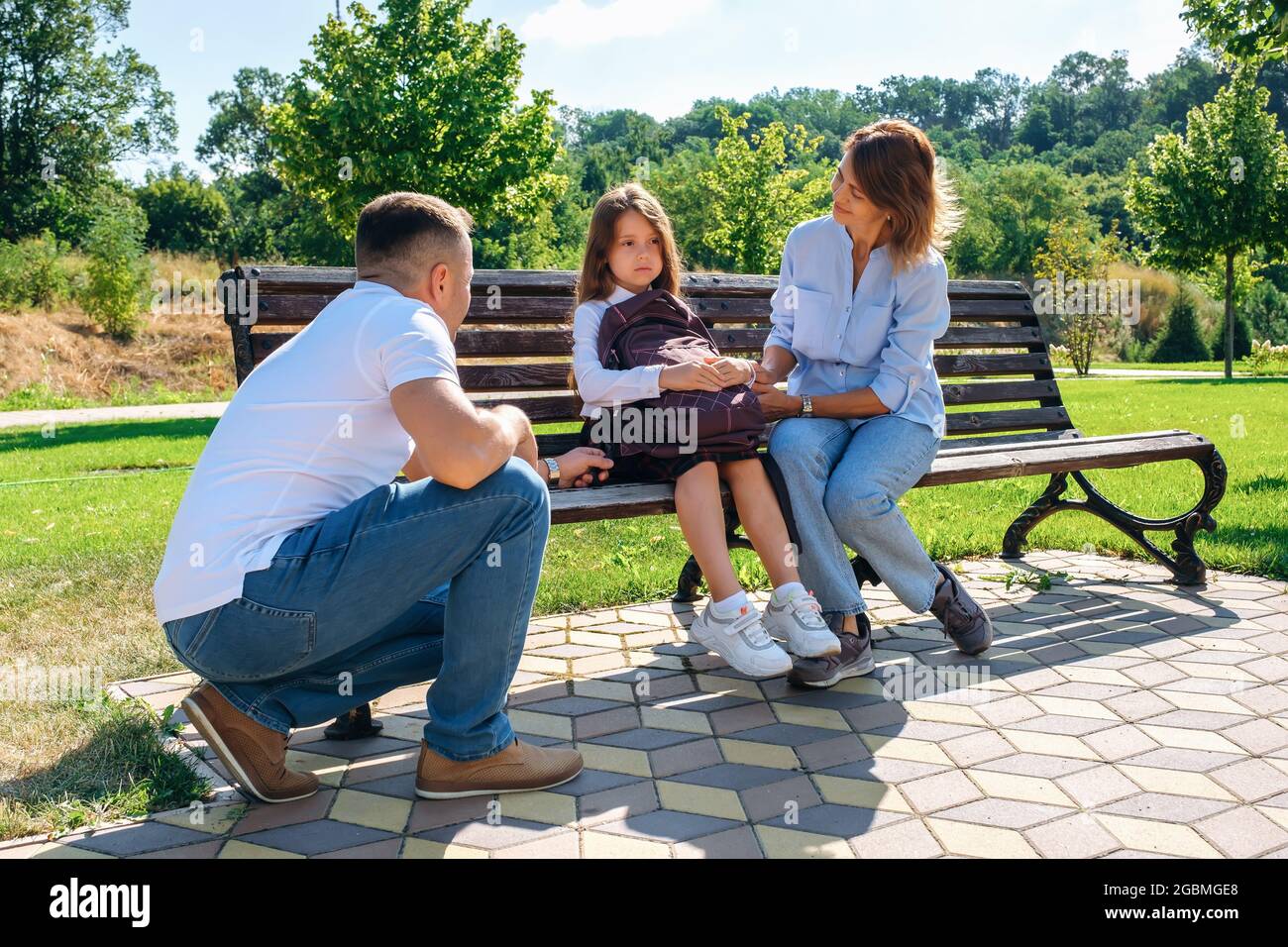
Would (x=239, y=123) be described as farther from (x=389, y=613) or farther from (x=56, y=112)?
(x=389, y=613)

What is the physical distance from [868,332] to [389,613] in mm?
1991

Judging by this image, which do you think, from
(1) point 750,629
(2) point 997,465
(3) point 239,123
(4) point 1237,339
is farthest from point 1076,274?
(3) point 239,123

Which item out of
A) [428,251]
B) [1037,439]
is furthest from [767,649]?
[1037,439]

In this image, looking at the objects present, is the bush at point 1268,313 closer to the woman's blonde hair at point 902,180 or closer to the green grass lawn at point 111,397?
the green grass lawn at point 111,397

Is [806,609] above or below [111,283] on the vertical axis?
below

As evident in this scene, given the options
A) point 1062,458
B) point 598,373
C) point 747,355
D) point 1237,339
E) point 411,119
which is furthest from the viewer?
point 1237,339

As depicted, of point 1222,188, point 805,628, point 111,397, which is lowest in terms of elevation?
point 805,628

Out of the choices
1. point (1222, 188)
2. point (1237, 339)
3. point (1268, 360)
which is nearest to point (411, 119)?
point (1222, 188)

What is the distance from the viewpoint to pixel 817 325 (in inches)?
144

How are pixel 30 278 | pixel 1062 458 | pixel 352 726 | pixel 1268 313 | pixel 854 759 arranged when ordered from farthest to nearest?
pixel 1268 313
pixel 30 278
pixel 1062 458
pixel 352 726
pixel 854 759

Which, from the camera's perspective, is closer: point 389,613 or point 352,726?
point 389,613

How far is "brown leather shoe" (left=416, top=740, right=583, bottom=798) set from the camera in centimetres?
252

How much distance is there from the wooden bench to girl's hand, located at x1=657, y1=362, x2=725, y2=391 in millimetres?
324
